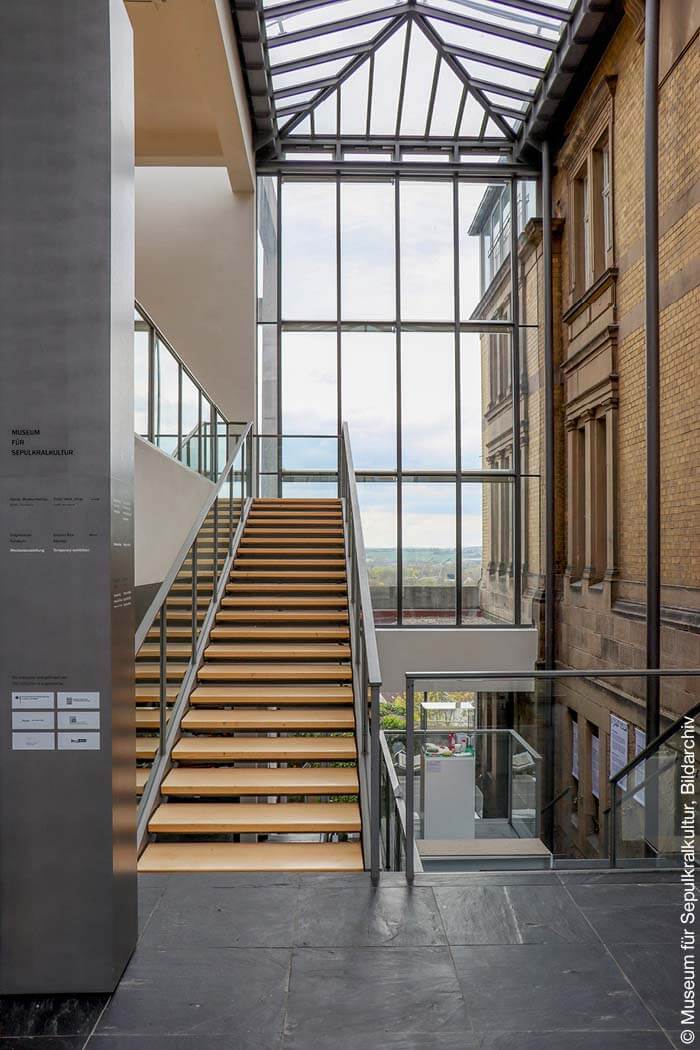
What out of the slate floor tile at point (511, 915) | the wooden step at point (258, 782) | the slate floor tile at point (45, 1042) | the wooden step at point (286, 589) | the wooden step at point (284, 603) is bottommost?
the slate floor tile at point (45, 1042)

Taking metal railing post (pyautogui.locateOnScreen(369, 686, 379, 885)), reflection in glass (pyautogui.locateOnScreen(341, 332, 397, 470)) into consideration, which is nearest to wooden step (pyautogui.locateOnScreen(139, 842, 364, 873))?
metal railing post (pyautogui.locateOnScreen(369, 686, 379, 885))

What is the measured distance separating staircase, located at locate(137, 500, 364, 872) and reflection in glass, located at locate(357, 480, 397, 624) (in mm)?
4846

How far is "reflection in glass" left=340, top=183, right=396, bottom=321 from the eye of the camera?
557 inches

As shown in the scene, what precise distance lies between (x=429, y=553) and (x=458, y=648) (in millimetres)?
1568

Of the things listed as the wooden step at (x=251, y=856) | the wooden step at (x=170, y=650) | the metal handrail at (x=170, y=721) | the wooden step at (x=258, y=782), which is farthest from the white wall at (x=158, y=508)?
the wooden step at (x=251, y=856)

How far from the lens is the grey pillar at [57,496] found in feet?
11.1

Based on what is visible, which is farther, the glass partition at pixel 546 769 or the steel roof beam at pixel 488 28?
the steel roof beam at pixel 488 28

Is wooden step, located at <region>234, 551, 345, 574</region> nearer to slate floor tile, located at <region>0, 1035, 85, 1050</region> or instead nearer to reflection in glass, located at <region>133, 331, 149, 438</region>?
reflection in glass, located at <region>133, 331, 149, 438</region>

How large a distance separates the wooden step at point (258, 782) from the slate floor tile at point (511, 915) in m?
1.27

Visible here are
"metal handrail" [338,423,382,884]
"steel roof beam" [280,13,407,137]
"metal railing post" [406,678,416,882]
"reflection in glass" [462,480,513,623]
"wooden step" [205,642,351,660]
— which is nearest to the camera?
"metal handrail" [338,423,382,884]

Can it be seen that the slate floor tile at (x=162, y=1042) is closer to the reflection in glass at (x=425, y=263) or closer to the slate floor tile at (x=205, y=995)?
the slate floor tile at (x=205, y=995)

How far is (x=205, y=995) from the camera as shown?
3.33 meters

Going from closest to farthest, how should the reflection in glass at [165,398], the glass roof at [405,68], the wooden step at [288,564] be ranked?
the reflection in glass at [165,398] < the wooden step at [288,564] < the glass roof at [405,68]

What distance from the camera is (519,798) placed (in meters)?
5.61
